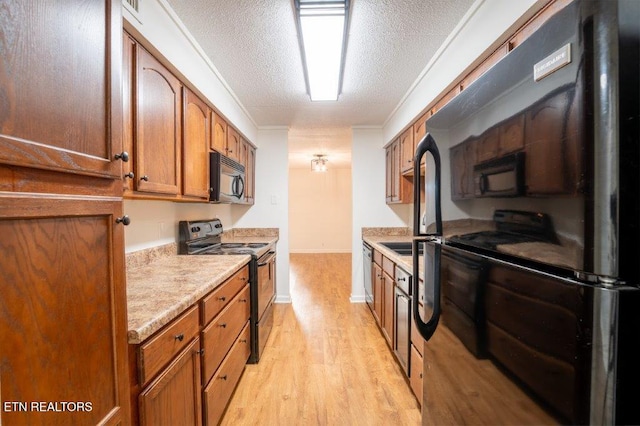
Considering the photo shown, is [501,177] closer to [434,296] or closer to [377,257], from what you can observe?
[434,296]

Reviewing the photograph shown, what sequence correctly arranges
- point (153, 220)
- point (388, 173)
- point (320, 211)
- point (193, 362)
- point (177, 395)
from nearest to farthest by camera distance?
1. point (177, 395)
2. point (193, 362)
3. point (153, 220)
4. point (388, 173)
5. point (320, 211)

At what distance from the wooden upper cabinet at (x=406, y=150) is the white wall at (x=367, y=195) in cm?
79

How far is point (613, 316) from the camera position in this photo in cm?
41

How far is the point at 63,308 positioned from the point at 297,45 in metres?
1.85

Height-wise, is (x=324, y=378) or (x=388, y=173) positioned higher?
(x=388, y=173)

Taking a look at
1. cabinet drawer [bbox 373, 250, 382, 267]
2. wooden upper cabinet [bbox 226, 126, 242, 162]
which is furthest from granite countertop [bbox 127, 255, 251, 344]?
cabinet drawer [bbox 373, 250, 382, 267]

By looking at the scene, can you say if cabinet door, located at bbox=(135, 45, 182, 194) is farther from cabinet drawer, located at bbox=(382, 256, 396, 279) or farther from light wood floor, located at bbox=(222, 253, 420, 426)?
cabinet drawer, located at bbox=(382, 256, 396, 279)

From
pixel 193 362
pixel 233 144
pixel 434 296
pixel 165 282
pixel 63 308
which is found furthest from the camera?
pixel 233 144

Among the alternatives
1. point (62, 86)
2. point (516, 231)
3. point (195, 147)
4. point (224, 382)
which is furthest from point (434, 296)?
point (195, 147)

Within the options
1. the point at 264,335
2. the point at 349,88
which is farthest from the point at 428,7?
the point at 264,335

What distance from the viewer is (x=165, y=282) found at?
134 cm

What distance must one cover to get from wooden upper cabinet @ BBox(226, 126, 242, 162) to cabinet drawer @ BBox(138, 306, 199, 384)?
177cm

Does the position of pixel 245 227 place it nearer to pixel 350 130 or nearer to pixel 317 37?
pixel 350 130

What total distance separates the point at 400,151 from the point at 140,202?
8.12ft
